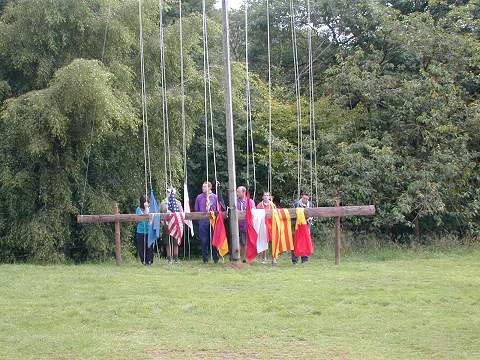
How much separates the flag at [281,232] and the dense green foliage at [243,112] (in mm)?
4275

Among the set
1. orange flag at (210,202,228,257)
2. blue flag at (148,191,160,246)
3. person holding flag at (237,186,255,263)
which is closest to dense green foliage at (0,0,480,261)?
blue flag at (148,191,160,246)

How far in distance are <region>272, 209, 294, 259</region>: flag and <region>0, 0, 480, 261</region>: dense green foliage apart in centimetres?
427

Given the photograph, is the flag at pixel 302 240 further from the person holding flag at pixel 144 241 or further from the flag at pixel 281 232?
the person holding flag at pixel 144 241

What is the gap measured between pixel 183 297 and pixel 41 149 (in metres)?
7.02

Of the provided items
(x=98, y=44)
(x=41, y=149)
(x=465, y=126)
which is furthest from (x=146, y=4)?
(x=465, y=126)

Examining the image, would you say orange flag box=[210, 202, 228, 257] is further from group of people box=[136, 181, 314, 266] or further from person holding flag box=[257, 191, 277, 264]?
person holding flag box=[257, 191, 277, 264]

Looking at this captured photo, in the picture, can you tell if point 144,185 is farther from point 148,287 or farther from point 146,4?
point 148,287

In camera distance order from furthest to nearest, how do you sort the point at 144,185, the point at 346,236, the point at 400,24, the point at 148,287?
the point at 400,24
the point at 346,236
the point at 144,185
the point at 148,287

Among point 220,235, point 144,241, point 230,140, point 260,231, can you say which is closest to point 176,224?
point 220,235

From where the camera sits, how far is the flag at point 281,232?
16281 millimetres

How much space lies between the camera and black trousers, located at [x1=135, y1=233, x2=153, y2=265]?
56.1ft

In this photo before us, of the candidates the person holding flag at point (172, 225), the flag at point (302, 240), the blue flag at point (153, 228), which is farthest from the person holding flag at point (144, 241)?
the flag at point (302, 240)

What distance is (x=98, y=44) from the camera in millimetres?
19281

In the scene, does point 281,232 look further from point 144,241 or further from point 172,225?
point 144,241
